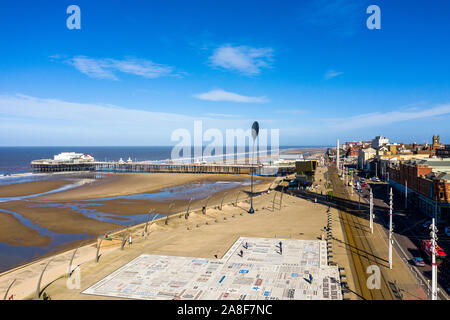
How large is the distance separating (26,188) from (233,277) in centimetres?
7389

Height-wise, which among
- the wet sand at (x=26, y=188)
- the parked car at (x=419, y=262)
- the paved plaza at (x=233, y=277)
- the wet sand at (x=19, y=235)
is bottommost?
the wet sand at (x=19, y=235)

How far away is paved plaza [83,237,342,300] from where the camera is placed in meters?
21.8

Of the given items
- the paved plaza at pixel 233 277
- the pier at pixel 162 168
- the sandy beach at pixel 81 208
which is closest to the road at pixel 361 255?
the paved plaza at pixel 233 277

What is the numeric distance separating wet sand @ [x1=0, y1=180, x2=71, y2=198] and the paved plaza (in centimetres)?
5721

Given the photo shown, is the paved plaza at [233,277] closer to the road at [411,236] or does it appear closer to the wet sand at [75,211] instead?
the road at [411,236]

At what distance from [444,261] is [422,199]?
84.0ft

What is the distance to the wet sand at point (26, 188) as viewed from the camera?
71.2 metres

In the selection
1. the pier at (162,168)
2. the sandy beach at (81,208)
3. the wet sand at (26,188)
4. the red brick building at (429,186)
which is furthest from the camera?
the pier at (162,168)

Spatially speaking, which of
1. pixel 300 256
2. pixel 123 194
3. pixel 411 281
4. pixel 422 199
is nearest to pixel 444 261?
pixel 411 281

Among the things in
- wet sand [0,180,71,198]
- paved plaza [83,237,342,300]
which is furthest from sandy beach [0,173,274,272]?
paved plaza [83,237,342,300]

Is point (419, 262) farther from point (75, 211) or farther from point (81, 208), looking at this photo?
point (81, 208)

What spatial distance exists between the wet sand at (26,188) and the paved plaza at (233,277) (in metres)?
57.2

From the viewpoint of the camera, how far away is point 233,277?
24.5 m
